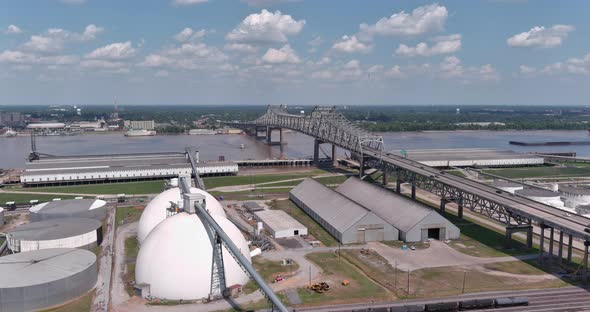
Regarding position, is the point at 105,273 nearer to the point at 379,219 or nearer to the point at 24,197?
the point at 379,219

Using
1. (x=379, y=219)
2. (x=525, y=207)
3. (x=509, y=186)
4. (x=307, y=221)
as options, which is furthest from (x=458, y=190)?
(x=307, y=221)

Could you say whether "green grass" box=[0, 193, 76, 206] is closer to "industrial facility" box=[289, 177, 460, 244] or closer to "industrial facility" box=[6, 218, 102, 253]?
"industrial facility" box=[6, 218, 102, 253]

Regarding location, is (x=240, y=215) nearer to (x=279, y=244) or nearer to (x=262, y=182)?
(x=279, y=244)

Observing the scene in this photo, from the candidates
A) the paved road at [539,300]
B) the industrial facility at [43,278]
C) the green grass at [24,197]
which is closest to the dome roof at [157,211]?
the industrial facility at [43,278]

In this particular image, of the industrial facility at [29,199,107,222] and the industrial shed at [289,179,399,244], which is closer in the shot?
the industrial shed at [289,179,399,244]

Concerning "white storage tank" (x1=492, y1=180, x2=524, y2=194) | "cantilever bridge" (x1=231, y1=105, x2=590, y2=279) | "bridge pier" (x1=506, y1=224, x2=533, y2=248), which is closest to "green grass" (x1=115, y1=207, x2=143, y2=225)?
"cantilever bridge" (x1=231, y1=105, x2=590, y2=279)

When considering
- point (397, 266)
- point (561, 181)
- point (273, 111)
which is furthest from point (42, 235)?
point (273, 111)
